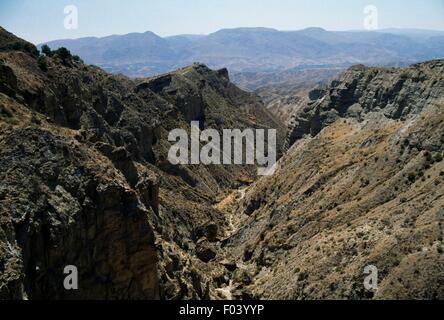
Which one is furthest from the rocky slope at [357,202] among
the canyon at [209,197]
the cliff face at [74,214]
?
the cliff face at [74,214]

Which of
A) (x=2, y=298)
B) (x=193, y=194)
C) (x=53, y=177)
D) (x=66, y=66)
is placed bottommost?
(x=193, y=194)

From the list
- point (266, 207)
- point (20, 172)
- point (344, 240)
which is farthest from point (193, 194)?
point (20, 172)

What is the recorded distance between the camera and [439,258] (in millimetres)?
31562

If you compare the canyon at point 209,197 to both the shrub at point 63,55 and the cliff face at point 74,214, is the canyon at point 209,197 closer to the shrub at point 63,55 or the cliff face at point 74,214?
the cliff face at point 74,214

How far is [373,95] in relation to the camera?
69500 mm

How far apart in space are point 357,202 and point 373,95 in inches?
1095

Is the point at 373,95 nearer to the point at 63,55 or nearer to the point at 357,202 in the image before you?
the point at 357,202

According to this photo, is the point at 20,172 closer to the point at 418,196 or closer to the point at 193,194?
the point at 418,196

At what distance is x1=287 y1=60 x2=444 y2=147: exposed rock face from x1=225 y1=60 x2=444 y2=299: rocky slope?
165 mm

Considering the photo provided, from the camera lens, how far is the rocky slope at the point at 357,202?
1348 inches

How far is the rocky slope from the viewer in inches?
1348

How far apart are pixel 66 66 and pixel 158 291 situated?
1823 inches

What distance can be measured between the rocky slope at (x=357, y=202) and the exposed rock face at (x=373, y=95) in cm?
17


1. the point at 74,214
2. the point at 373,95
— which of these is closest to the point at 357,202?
the point at 74,214
